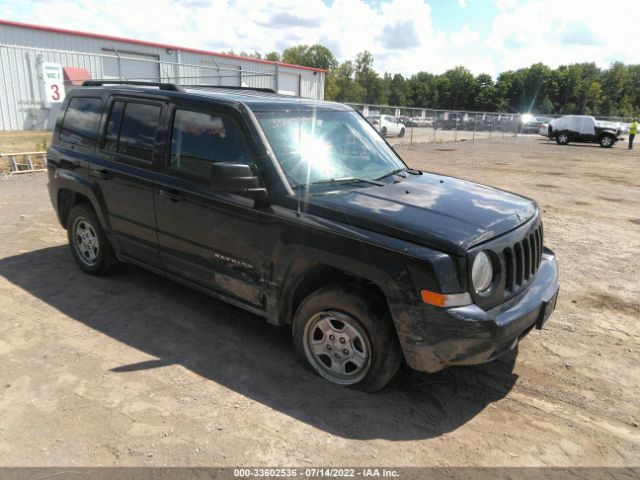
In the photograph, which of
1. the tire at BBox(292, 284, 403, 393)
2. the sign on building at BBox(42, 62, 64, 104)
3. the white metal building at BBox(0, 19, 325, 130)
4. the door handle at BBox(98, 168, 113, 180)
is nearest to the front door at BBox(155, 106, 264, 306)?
the tire at BBox(292, 284, 403, 393)

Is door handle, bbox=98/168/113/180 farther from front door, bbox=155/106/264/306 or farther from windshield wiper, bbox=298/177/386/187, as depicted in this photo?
windshield wiper, bbox=298/177/386/187

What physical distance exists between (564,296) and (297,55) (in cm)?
13267

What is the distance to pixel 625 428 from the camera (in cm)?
313

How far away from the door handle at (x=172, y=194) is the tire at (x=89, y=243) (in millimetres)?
1213

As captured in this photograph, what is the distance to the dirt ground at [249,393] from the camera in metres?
2.81

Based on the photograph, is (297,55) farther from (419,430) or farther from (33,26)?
(419,430)

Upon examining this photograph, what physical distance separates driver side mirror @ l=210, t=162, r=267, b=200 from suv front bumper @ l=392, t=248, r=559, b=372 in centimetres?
132

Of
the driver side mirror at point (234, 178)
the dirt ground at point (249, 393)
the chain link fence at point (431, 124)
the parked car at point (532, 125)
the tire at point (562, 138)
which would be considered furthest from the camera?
the parked car at point (532, 125)

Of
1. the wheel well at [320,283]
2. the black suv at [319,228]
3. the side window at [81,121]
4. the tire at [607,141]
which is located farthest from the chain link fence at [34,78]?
the tire at [607,141]

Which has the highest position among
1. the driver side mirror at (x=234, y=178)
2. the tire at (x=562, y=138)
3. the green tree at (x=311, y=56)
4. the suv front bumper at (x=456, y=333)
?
the green tree at (x=311, y=56)

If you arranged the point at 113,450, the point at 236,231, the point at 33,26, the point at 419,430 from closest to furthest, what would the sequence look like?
the point at 113,450
the point at 419,430
the point at 236,231
the point at 33,26

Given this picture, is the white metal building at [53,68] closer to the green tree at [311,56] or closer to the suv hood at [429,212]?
the suv hood at [429,212]

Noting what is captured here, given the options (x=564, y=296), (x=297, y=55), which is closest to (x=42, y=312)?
(x=564, y=296)

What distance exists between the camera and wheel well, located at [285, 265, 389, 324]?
3219mm
